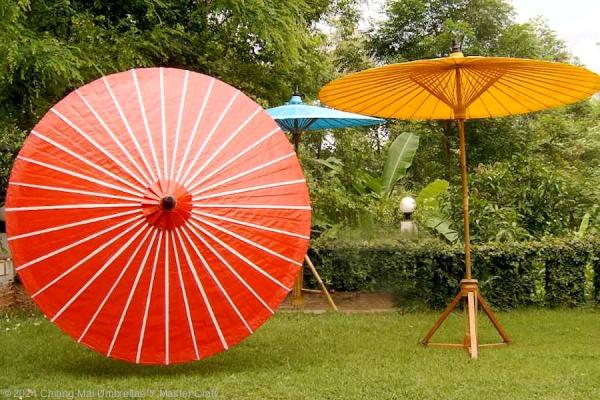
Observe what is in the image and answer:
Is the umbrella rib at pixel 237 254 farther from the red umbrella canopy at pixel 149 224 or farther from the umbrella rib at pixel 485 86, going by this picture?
the umbrella rib at pixel 485 86

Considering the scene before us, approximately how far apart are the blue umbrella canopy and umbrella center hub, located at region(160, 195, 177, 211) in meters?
3.41

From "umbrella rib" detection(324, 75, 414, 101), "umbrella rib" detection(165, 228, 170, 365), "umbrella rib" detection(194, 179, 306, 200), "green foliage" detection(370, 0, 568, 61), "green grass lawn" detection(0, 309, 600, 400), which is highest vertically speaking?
"green foliage" detection(370, 0, 568, 61)

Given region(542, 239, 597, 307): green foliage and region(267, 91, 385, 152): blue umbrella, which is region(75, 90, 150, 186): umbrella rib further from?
region(542, 239, 597, 307): green foliage

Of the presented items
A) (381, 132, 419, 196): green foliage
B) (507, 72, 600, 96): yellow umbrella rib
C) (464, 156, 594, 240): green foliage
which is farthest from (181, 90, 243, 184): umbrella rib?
(381, 132, 419, 196): green foliage

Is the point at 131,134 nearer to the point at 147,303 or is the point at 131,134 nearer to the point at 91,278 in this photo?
the point at 91,278

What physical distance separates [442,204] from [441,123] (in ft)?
26.3

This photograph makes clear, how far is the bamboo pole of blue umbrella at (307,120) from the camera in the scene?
7.85 m

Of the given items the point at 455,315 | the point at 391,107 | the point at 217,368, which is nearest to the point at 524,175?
the point at 455,315

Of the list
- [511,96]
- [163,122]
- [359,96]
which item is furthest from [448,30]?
[163,122]

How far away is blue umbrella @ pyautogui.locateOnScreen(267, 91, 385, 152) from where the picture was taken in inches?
308

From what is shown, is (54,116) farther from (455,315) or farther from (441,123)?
(441,123)

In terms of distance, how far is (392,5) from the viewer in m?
17.9

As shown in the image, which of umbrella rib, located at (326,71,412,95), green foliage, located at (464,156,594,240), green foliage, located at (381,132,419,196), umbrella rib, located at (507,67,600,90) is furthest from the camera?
green foliage, located at (381,132,419,196)

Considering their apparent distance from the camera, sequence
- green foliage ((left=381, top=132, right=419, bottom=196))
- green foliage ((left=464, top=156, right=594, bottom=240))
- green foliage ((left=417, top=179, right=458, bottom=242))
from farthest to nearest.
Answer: green foliage ((left=381, top=132, right=419, bottom=196))
green foliage ((left=417, top=179, right=458, bottom=242))
green foliage ((left=464, top=156, right=594, bottom=240))
